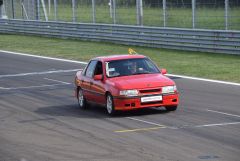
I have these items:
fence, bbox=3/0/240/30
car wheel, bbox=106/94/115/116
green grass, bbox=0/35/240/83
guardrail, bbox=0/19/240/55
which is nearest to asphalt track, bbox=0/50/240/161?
car wheel, bbox=106/94/115/116

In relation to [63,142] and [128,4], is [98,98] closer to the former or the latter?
[63,142]

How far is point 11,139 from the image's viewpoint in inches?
564

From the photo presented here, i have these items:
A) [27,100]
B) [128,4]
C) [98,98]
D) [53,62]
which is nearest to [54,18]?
[128,4]

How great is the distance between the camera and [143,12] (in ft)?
123

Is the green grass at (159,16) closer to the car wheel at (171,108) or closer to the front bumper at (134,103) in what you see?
the car wheel at (171,108)

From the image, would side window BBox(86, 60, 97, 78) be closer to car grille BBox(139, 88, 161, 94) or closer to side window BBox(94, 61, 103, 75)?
side window BBox(94, 61, 103, 75)

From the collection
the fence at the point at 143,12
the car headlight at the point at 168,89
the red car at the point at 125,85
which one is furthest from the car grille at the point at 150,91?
the fence at the point at 143,12

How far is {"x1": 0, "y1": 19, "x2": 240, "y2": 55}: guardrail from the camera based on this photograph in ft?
101

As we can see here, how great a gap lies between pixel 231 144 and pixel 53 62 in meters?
21.5

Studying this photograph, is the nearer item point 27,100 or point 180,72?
point 27,100

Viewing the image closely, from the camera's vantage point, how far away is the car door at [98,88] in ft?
57.5

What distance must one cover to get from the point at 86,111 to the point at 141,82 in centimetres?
220

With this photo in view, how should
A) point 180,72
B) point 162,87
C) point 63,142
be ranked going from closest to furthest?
1. point 63,142
2. point 162,87
3. point 180,72

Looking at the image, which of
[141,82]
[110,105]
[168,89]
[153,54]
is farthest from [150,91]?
[153,54]
